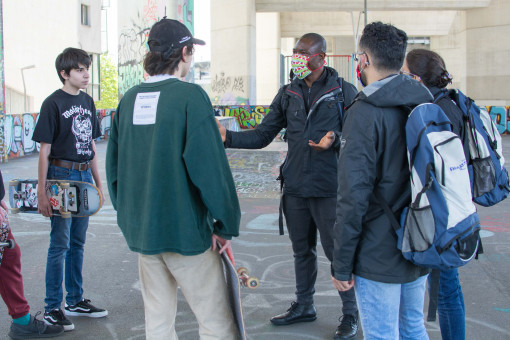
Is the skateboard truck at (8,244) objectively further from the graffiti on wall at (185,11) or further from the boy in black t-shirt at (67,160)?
the graffiti on wall at (185,11)

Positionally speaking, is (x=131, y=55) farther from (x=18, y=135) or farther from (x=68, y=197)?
(x=68, y=197)

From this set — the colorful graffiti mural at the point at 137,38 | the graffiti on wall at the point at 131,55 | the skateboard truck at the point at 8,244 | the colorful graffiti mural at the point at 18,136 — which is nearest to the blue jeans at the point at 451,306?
the skateboard truck at the point at 8,244

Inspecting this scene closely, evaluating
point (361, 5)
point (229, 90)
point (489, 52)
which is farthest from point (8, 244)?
point (489, 52)

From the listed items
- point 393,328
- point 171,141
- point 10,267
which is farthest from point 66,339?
point 393,328

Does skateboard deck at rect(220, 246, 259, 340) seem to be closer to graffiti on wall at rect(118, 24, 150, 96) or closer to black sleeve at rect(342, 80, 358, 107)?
black sleeve at rect(342, 80, 358, 107)

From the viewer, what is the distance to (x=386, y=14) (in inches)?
1593

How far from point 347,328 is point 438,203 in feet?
5.97

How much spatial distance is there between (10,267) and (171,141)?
1.81 m

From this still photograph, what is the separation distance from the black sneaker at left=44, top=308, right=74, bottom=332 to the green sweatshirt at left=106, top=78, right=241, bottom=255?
164cm

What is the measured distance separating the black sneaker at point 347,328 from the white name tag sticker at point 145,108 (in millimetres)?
2150

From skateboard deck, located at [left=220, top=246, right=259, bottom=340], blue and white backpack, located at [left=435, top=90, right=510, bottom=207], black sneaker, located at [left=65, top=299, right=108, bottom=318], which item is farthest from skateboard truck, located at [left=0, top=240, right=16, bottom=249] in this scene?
blue and white backpack, located at [left=435, top=90, right=510, bottom=207]

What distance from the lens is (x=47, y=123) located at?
13.1 feet

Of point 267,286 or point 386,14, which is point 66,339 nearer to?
point 267,286

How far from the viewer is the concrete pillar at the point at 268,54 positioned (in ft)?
133
